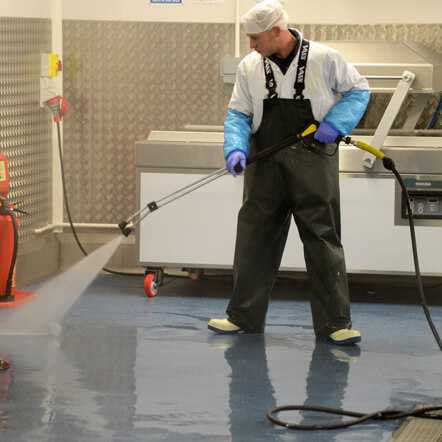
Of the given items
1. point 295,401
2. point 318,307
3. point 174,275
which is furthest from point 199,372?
point 174,275

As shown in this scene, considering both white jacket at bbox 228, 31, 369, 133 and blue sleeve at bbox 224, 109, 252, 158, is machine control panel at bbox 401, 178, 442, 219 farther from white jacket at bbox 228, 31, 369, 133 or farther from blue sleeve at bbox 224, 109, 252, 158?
blue sleeve at bbox 224, 109, 252, 158

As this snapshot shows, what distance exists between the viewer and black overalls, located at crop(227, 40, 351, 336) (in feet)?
17.6

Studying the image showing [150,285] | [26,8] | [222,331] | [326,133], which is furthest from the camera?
[26,8]

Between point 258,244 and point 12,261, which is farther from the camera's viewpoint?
point 12,261

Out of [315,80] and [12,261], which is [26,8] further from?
[315,80]

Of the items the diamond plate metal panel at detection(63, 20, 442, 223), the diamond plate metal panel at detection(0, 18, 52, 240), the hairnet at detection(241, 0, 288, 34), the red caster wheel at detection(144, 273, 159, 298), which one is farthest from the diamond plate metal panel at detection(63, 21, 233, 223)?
the hairnet at detection(241, 0, 288, 34)

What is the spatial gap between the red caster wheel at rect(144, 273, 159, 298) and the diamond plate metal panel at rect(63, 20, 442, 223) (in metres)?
0.99

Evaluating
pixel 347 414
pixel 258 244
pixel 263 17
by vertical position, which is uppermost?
pixel 263 17

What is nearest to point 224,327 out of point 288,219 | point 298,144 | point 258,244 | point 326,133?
point 258,244

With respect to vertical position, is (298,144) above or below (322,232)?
above

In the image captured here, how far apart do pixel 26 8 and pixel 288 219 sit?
7.77ft

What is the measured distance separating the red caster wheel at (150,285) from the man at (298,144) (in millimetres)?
1178

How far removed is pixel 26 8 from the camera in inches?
274

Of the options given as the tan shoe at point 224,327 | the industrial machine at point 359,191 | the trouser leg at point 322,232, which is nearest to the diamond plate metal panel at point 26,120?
the industrial machine at point 359,191
